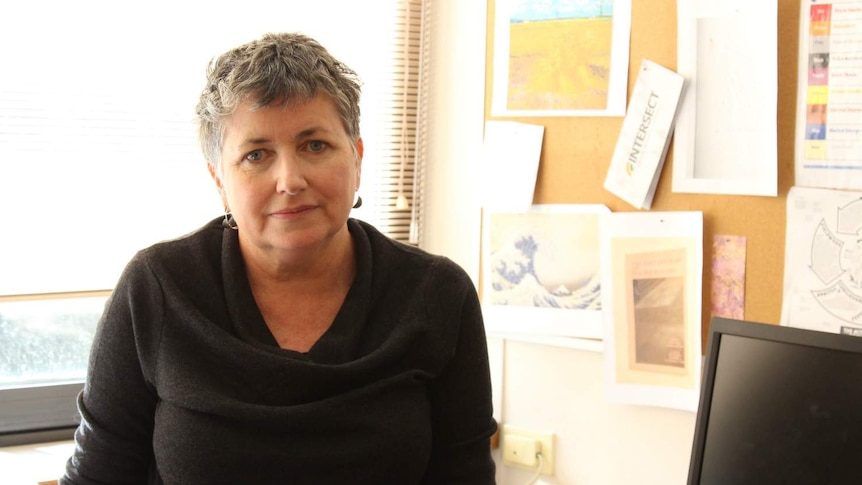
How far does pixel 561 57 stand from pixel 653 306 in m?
0.55

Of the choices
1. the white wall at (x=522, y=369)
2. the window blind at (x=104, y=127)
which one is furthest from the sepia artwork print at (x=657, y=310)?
the window blind at (x=104, y=127)

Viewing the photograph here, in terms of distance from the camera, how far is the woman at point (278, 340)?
136 centimetres

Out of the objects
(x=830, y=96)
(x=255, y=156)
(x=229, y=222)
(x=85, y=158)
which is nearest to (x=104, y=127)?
(x=85, y=158)

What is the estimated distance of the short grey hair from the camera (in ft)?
4.50

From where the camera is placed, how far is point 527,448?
2.03 m

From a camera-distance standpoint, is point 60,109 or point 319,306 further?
point 60,109

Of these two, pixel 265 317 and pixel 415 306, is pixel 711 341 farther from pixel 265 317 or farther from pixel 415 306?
pixel 265 317

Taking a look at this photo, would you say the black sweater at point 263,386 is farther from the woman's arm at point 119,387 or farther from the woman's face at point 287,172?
the woman's face at point 287,172

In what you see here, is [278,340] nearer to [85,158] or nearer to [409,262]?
[409,262]

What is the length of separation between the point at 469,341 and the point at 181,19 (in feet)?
3.39

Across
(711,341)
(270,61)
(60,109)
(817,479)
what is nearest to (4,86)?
(60,109)

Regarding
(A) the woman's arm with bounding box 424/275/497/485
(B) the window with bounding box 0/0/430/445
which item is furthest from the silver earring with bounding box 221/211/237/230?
(B) the window with bounding box 0/0/430/445

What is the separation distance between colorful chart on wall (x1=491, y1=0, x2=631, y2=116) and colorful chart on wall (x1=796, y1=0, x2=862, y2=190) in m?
0.36

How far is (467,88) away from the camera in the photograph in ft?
7.07
